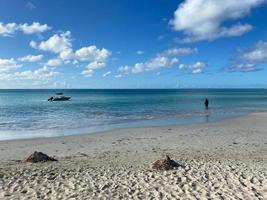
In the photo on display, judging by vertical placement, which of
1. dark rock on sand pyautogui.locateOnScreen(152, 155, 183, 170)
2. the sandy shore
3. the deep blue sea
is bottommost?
the deep blue sea

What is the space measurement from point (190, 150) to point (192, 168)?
420cm

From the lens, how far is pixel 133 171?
36.0ft

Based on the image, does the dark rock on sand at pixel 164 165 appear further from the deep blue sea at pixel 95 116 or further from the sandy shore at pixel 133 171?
the deep blue sea at pixel 95 116

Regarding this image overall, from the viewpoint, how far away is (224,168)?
11.2 m

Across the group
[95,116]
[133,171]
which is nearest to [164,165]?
[133,171]

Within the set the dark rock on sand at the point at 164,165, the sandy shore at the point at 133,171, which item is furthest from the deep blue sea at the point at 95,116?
the dark rock on sand at the point at 164,165

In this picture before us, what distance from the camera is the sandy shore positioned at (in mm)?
8648

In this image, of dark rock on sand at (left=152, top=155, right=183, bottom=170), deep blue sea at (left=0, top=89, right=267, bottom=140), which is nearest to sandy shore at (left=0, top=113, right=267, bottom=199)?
dark rock on sand at (left=152, top=155, right=183, bottom=170)

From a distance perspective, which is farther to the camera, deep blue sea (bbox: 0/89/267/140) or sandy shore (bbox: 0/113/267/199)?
deep blue sea (bbox: 0/89/267/140)

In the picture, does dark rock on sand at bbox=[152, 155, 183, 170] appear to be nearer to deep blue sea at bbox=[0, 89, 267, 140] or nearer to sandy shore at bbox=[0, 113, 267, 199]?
sandy shore at bbox=[0, 113, 267, 199]

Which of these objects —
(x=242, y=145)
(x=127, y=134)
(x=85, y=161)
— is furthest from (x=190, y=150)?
(x=127, y=134)

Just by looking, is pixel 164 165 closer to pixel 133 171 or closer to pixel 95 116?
pixel 133 171

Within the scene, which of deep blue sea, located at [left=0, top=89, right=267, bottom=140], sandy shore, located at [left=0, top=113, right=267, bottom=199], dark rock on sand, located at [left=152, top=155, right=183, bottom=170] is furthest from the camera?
deep blue sea, located at [left=0, top=89, right=267, bottom=140]

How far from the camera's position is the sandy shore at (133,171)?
865 centimetres
